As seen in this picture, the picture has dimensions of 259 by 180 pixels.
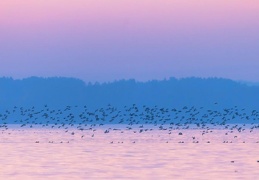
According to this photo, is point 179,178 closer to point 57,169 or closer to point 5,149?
point 57,169

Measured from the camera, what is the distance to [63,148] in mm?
69000

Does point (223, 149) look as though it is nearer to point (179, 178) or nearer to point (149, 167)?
point (149, 167)

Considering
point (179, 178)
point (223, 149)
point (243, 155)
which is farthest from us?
point (223, 149)

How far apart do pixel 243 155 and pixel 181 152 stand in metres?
4.63

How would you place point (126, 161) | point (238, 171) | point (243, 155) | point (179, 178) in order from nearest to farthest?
point (179, 178) < point (238, 171) < point (126, 161) < point (243, 155)

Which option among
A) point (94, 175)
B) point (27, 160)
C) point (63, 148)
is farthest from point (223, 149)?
point (94, 175)

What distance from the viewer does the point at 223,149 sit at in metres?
66.7

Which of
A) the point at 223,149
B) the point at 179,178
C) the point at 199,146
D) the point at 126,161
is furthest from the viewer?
the point at 199,146

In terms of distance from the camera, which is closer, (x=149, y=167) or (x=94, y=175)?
(x=94, y=175)

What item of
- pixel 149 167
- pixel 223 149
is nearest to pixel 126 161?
pixel 149 167

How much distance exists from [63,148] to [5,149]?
13.6 ft

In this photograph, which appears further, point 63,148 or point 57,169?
point 63,148

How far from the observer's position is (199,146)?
71.5 meters

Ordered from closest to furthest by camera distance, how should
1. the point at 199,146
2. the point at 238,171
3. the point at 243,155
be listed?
1. the point at 238,171
2. the point at 243,155
3. the point at 199,146
